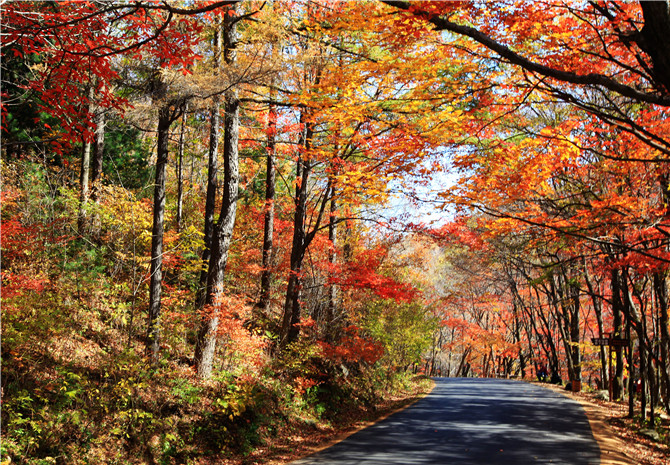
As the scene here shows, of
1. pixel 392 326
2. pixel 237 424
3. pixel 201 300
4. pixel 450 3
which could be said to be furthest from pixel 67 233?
pixel 392 326

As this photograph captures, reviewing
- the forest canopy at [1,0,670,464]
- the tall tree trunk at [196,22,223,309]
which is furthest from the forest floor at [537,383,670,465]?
the tall tree trunk at [196,22,223,309]

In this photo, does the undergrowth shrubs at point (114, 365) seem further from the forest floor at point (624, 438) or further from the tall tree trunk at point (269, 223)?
the forest floor at point (624, 438)

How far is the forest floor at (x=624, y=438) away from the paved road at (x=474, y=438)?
0.87ft

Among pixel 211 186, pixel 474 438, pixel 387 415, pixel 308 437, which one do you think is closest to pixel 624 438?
pixel 474 438

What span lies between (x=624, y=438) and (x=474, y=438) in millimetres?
3913

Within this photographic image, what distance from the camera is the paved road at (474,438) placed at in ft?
26.1

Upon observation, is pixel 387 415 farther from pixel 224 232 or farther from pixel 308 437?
pixel 224 232

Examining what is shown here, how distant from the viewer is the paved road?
7.97 m

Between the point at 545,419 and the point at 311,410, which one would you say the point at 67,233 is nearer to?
the point at 311,410

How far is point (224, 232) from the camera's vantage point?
9.91 m

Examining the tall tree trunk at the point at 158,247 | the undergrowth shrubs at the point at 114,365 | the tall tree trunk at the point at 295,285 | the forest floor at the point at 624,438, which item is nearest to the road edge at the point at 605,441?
the forest floor at the point at 624,438

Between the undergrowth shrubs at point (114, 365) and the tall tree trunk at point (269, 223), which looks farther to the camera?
the tall tree trunk at point (269, 223)

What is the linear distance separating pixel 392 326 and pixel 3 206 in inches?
522

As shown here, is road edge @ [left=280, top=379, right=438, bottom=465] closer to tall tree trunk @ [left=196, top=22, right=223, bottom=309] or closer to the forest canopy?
the forest canopy
